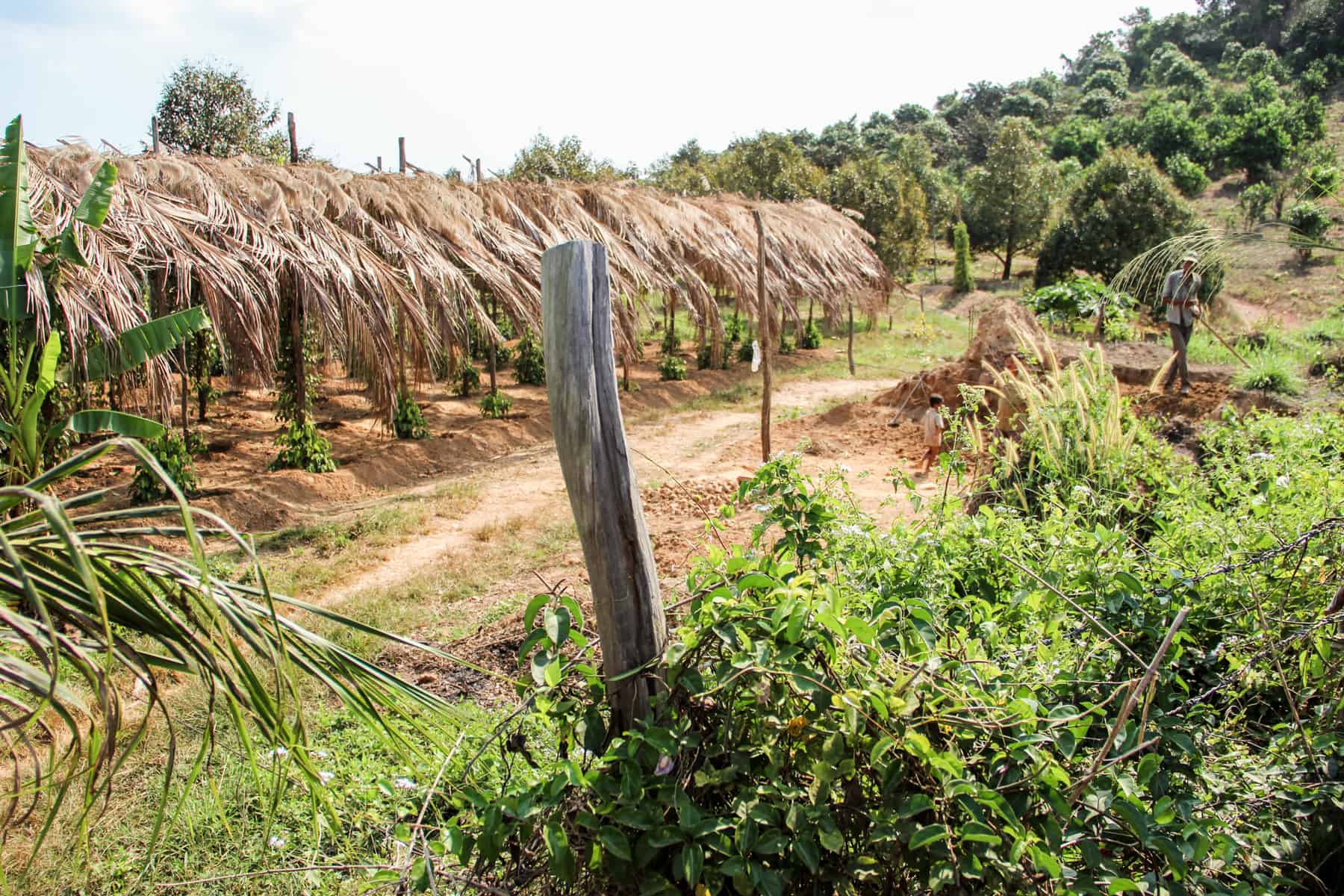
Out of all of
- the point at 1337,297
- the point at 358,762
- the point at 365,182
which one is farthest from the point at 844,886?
the point at 1337,297

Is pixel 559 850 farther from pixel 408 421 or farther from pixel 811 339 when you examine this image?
pixel 811 339

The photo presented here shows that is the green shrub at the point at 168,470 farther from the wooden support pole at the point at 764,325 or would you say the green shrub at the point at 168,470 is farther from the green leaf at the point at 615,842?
the green leaf at the point at 615,842

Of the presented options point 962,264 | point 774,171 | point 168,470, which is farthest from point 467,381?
point 962,264

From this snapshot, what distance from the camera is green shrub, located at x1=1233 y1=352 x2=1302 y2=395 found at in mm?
8117

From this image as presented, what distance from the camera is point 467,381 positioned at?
13781 millimetres

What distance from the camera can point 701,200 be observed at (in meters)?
15.8

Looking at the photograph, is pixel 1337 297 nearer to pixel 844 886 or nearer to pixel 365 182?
pixel 365 182

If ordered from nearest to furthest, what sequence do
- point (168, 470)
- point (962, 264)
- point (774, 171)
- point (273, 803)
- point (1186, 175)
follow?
point (273, 803)
point (168, 470)
point (774, 171)
point (962, 264)
point (1186, 175)

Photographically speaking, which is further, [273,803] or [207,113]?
[207,113]

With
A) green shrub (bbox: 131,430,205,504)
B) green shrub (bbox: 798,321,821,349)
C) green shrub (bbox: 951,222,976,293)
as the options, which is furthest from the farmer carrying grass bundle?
green shrub (bbox: 951,222,976,293)

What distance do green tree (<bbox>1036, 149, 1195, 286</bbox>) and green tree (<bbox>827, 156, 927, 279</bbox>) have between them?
4496mm

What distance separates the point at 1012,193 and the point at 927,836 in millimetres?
28681

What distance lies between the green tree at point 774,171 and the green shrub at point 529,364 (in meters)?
10.4

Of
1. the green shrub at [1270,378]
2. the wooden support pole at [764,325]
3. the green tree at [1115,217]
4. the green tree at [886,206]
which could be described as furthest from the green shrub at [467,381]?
the green tree at [1115,217]
